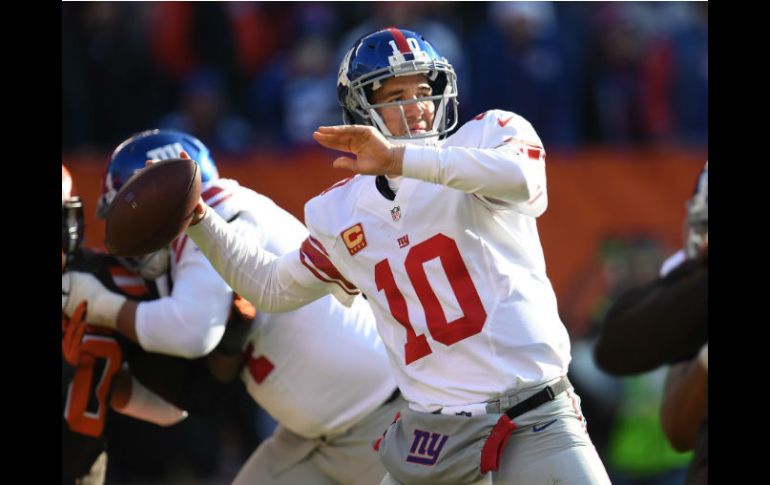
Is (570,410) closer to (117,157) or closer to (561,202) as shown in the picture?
(117,157)

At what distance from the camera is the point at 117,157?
497 cm

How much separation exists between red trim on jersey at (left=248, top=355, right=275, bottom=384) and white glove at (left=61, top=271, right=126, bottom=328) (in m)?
0.52

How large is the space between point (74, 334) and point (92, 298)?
6.3 inches

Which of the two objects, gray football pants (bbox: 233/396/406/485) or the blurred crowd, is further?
the blurred crowd

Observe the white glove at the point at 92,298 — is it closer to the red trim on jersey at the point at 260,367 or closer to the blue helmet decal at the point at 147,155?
the blue helmet decal at the point at 147,155

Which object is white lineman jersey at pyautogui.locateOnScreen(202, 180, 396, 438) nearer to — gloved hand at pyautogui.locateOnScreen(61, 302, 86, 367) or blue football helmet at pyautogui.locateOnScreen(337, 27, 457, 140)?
gloved hand at pyautogui.locateOnScreen(61, 302, 86, 367)

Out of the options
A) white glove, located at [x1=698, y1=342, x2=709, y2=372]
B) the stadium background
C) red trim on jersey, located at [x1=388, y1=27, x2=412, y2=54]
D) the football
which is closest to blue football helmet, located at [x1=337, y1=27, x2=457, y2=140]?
red trim on jersey, located at [x1=388, y1=27, x2=412, y2=54]

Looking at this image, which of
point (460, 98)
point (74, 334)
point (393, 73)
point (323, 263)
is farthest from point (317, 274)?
point (460, 98)

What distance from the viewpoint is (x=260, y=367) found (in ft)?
15.9

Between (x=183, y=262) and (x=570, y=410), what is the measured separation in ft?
5.35

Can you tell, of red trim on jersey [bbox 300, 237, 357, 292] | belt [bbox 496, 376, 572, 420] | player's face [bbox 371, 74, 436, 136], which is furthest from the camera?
red trim on jersey [bbox 300, 237, 357, 292]

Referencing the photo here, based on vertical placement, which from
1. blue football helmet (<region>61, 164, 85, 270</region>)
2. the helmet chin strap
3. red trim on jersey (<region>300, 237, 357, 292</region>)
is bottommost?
blue football helmet (<region>61, 164, 85, 270</region>)

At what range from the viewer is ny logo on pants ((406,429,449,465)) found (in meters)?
3.76

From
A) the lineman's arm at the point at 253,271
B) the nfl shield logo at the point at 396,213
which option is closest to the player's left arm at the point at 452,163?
the nfl shield logo at the point at 396,213
